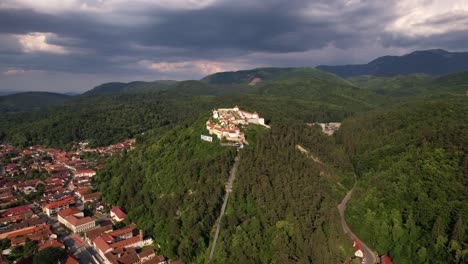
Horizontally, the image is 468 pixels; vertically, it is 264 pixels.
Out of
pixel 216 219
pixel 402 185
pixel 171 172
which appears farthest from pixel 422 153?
pixel 171 172

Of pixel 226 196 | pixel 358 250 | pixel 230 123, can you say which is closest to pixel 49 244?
pixel 226 196

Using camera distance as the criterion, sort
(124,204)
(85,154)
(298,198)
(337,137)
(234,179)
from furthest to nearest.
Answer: (85,154) < (337,137) < (124,204) < (234,179) < (298,198)

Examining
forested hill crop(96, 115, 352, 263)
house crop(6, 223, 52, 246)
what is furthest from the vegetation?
forested hill crop(96, 115, 352, 263)

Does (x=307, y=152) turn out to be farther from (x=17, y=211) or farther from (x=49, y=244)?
(x=17, y=211)

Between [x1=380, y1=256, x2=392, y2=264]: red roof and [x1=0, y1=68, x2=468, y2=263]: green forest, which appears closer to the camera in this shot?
[x1=380, y1=256, x2=392, y2=264]: red roof

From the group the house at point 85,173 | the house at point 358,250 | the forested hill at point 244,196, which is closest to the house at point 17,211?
the forested hill at point 244,196

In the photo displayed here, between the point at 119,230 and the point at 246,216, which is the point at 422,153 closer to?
the point at 246,216

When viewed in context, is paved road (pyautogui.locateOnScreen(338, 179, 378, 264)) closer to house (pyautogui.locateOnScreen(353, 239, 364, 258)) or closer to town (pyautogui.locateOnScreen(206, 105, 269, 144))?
house (pyautogui.locateOnScreen(353, 239, 364, 258))

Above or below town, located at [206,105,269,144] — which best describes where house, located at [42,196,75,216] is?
below

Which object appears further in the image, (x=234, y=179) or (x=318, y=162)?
(x=318, y=162)
